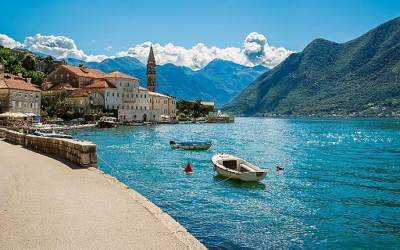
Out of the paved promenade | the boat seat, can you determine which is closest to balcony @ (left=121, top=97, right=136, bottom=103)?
the boat seat

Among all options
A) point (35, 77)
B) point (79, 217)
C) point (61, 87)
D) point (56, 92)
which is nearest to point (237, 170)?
point (79, 217)

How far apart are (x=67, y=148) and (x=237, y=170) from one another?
1123 cm

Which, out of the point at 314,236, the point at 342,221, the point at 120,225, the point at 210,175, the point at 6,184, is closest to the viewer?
the point at 120,225

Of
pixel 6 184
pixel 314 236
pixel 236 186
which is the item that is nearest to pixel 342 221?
pixel 314 236

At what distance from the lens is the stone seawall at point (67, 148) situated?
15.4 metres

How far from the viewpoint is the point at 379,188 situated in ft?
70.3

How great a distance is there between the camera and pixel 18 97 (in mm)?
77625

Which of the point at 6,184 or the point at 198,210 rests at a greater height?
the point at 6,184

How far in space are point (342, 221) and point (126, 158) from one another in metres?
24.3

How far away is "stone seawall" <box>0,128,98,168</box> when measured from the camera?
50.5ft

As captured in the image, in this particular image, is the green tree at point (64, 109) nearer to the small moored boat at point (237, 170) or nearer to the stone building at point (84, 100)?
the stone building at point (84, 100)

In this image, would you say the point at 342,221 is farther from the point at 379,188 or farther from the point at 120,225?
the point at 120,225

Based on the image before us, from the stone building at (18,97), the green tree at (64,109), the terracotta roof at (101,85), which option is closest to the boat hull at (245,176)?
the stone building at (18,97)

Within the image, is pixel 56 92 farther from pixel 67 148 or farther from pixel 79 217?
pixel 79 217
